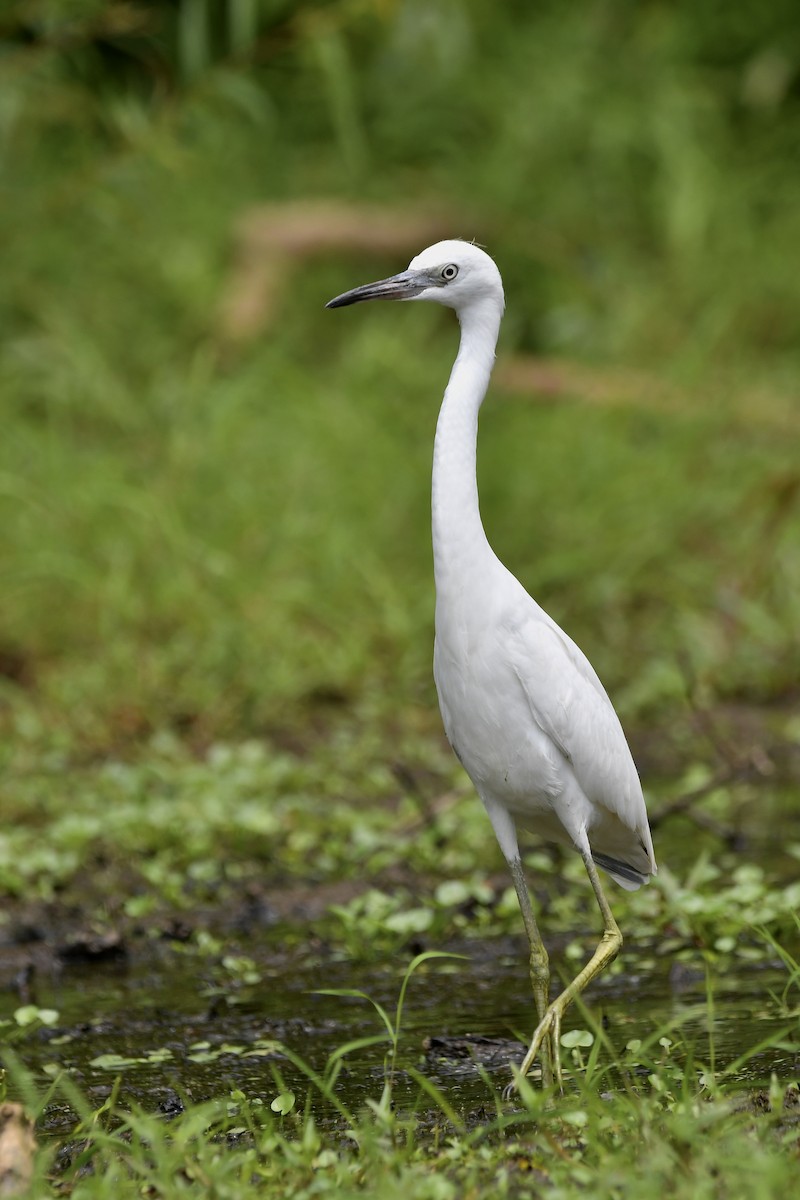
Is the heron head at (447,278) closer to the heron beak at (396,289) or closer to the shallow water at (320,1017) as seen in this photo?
the heron beak at (396,289)

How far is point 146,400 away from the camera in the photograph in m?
7.98

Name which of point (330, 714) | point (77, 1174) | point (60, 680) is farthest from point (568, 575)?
point (77, 1174)

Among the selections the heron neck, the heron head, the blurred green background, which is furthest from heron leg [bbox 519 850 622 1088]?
the blurred green background

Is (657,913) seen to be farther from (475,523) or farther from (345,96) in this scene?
(345,96)

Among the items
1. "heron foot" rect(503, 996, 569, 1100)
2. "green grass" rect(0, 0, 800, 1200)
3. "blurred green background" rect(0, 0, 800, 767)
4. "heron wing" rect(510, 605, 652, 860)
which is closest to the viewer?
"heron foot" rect(503, 996, 569, 1100)

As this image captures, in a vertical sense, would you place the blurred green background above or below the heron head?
above

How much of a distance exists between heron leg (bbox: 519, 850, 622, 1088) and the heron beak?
1296 millimetres

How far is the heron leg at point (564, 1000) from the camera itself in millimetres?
3340

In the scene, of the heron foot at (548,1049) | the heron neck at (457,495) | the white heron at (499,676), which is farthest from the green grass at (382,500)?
the heron neck at (457,495)

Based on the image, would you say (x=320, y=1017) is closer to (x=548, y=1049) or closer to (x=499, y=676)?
(x=548, y=1049)

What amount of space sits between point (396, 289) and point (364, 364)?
15.8 ft

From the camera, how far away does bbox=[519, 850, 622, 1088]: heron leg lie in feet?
11.0

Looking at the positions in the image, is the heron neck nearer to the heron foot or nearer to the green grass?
the heron foot

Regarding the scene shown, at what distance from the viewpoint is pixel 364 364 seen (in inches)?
328
